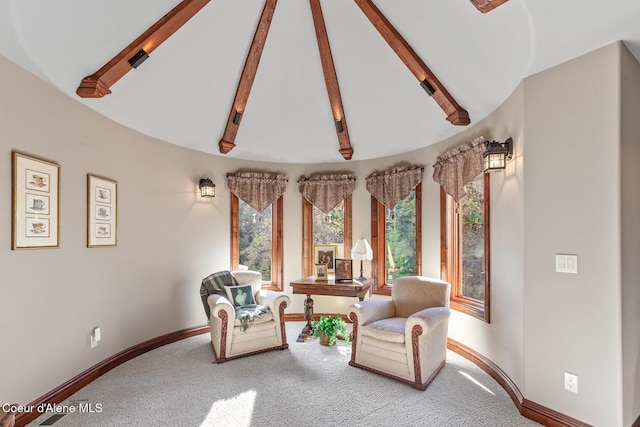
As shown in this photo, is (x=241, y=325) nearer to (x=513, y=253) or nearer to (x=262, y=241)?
(x=262, y=241)

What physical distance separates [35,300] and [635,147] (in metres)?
4.20

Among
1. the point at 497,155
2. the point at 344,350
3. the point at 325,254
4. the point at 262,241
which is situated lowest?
the point at 344,350

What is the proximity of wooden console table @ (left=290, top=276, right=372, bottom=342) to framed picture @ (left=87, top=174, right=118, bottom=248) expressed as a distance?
202cm

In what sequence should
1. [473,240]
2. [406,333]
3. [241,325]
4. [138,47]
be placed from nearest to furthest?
[138,47] → [406,333] → [241,325] → [473,240]

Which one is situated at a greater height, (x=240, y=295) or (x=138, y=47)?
(x=138, y=47)

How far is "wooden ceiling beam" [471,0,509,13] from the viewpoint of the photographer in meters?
1.79

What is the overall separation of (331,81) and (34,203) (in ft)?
8.86

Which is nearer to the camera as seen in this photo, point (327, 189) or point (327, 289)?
point (327, 289)

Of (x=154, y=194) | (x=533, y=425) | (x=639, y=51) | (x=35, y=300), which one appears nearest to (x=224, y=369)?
(x=35, y=300)

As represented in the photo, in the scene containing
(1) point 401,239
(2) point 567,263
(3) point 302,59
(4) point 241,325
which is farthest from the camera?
(1) point 401,239

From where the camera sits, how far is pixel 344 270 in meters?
3.99

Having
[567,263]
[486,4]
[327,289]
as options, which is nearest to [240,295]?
[327,289]

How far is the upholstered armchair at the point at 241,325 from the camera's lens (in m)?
3.12

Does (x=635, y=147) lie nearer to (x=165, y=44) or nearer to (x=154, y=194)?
(x=165, y=44)
